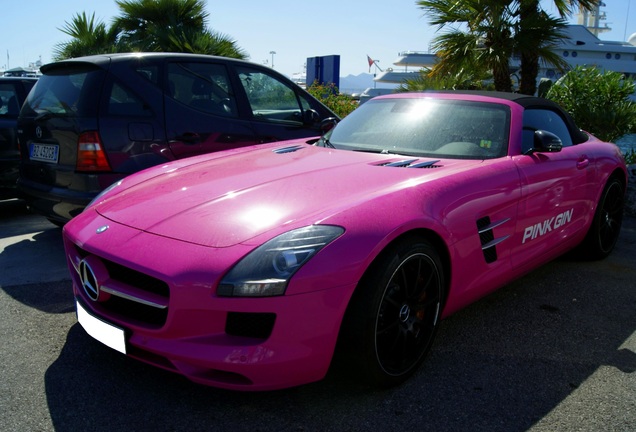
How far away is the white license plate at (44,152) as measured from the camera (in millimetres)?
4551

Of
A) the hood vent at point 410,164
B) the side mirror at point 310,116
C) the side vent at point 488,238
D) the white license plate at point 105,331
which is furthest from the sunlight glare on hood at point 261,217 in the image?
the side mirror at point 310,116

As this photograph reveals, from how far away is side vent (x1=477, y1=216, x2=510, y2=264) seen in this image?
301cm

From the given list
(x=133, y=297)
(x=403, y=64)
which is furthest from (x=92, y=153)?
(x=403, y=64)

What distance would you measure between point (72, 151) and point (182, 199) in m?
2.01

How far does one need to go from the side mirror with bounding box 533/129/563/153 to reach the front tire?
132 centimetres

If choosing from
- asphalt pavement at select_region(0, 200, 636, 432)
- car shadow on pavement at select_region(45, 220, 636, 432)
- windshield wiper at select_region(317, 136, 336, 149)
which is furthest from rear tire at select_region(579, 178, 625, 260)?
windshield wiper at select_region(317, 136, 336, 149)

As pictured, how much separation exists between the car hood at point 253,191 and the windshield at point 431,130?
0.64ft

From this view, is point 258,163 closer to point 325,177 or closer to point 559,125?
point 325,177

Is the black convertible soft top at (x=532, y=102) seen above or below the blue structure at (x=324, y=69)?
below

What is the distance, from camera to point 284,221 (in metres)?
2.45

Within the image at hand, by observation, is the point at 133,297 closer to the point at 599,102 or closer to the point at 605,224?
the point at 605,224

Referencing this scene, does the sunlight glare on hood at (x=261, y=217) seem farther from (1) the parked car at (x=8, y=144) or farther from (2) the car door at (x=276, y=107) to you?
(1) the parked car at (x=8, y=144)

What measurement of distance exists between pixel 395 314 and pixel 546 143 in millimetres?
1685

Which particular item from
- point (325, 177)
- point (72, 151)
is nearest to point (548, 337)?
point (325, 177)
